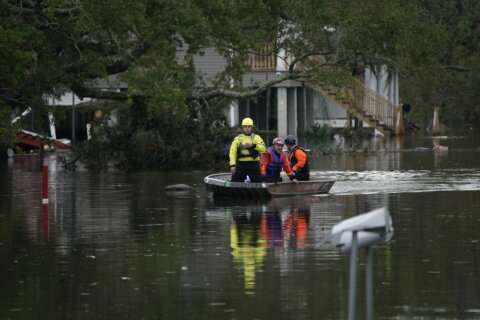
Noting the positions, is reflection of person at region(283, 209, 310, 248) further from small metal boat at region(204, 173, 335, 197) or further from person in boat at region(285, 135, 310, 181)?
person in boat at region(285, 135, 310, 181)

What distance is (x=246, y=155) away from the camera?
27.3 meters

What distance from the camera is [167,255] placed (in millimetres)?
17891

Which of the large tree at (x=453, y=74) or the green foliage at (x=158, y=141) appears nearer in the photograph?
the green foliage at (x=158, y=141)

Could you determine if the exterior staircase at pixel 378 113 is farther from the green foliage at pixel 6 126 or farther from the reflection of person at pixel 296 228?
the reflection of person at pixel 296 228

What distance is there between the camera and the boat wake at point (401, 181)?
2980cm

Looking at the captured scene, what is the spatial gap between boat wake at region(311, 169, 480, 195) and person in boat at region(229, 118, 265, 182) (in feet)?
7.73

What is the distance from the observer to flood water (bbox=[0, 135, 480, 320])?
13.7m

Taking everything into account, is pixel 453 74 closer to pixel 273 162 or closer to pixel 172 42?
pixel 172 42

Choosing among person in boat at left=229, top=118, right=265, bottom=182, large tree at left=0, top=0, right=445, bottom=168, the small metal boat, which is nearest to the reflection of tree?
the small metal boat

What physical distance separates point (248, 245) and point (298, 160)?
929 cm

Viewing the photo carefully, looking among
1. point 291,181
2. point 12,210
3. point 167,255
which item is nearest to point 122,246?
point 167,255

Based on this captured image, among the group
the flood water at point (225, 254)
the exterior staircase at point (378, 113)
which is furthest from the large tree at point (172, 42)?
the exterior staircase at point (378, 113)

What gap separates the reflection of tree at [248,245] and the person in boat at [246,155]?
3011 mm

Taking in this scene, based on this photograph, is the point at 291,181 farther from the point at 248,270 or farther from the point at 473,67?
the point at 473,67
